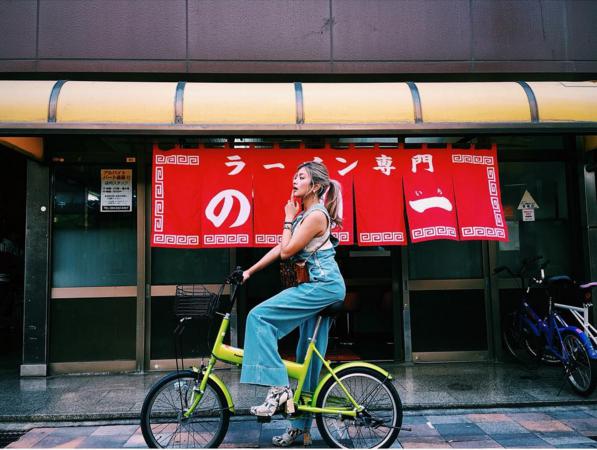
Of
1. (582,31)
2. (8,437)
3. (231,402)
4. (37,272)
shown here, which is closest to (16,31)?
(37,272)

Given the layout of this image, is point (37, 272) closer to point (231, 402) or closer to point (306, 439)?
point (231, 402)

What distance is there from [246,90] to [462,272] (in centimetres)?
453

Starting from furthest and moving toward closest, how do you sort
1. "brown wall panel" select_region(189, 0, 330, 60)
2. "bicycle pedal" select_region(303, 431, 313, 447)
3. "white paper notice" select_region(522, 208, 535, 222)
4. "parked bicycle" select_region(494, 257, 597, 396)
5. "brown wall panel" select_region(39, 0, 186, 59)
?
"white paper notice" select_region(522, 208, 535, 222) → "brown wall panel" select_region(189, 0, 330, 60) → "brown wall panel" select_region(39, 0, 186, 59) → "parked bicycle" select_region(494, 257, 597, 396) → "bicycle pedal" select_region(303, 431, 313, 447)

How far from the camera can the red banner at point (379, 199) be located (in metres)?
6.00

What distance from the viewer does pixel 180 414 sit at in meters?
3.89

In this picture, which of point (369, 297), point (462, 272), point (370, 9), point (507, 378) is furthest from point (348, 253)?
point (370, 9)

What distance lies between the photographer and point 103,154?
23.9 ft

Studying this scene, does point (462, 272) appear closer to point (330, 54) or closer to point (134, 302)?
point (330, 54)

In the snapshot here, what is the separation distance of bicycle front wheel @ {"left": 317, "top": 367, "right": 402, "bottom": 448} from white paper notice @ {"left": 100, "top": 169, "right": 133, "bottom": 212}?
15.7 ft

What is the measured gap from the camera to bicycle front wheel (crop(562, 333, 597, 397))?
545 centimetres

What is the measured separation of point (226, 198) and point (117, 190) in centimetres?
234

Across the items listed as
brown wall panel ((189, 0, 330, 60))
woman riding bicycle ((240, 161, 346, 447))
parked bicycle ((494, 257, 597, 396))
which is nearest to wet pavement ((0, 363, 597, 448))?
parked bicycle ((494, 257, 597, 396))

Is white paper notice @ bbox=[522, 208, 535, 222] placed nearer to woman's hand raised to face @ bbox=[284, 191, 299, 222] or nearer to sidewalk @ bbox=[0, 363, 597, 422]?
sidewalk @ bbox=[0, 363, 597, 422]

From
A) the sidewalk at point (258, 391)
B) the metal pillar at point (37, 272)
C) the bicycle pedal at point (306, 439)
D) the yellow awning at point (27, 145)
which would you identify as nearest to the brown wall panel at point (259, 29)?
the yellow awning at point (27, 145)
